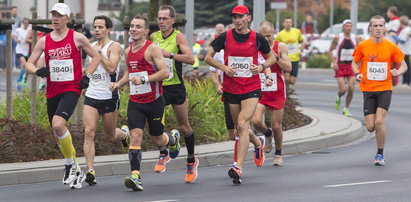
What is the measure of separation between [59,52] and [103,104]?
32.2 inches

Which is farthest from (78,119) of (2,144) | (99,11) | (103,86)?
(99,11)

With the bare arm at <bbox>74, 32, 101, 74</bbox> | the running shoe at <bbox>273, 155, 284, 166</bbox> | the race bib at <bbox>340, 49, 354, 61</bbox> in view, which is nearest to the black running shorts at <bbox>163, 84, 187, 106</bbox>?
the bare arm at <bbox>74, 32, 101, 74</bbox>

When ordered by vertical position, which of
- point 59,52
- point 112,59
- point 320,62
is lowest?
point 320,62

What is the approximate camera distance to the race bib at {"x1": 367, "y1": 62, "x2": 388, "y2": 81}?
1370 centimetres

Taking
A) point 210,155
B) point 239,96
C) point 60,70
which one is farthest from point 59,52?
point 210,155

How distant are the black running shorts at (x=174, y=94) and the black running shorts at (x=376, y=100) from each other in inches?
102

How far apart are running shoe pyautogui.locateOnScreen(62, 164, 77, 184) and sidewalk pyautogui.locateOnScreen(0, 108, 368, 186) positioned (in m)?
0.87

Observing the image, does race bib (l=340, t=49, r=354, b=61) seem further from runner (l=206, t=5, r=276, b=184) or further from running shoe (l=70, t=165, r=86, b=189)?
running shoe (l=70, t=165, r=86, b=189)

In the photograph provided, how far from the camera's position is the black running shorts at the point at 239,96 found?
39.6 ft

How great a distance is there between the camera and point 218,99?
17.1 m

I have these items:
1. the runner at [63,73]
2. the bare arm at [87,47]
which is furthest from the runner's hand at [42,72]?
the bare arm at [87,47]

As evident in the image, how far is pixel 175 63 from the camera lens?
12.5 metres

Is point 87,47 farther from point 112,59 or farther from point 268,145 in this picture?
point 268,145

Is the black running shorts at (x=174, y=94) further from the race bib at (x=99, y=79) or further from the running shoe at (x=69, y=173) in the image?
the running shoe at (x=69, y=173)
